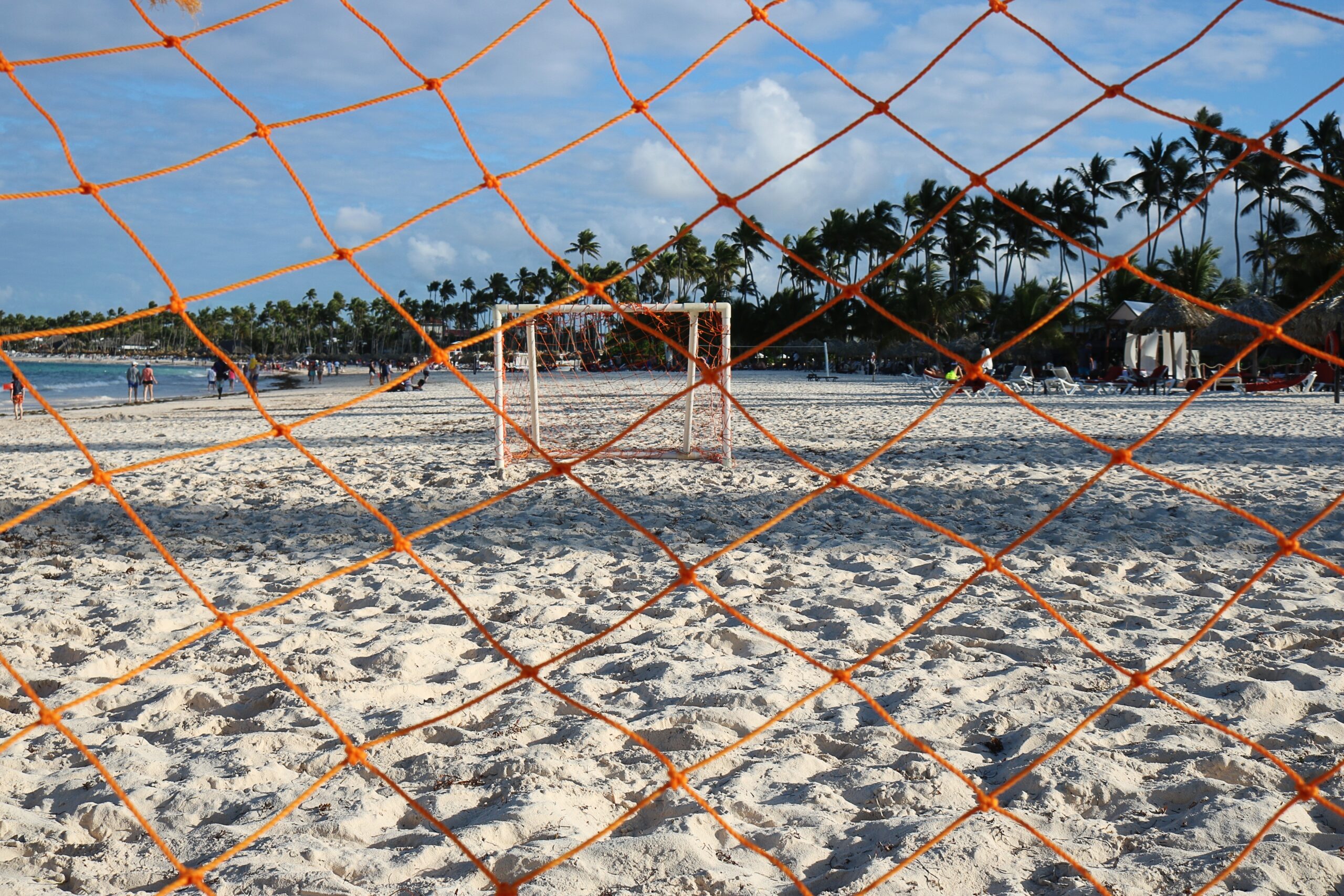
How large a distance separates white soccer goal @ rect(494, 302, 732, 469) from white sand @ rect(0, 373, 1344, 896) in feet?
3.27

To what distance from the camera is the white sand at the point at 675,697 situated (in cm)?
176

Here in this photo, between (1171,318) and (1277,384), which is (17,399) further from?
(1277,384)

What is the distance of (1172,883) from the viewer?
5.37 ft

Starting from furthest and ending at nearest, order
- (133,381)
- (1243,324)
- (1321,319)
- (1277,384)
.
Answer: (133,381) → (1243,324) → (1321,319) → (1277,384)

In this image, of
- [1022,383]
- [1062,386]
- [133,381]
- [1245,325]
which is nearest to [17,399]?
[133,381]

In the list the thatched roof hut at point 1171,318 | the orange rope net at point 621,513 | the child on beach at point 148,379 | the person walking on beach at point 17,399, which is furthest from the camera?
the child on beach at point 148,379

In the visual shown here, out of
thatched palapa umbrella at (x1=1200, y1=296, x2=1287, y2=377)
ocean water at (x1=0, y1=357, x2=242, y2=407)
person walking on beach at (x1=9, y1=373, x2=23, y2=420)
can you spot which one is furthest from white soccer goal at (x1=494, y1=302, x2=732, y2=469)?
thatched palapa umbrella at (x1=1200, y1=296, x2=1287, y2=377)

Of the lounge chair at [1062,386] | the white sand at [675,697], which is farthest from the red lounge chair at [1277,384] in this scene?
the white sand at [675,697]

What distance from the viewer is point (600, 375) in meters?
15.9

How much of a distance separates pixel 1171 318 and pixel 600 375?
1180 cm

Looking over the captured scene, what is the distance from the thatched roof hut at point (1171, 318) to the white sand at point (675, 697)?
571 inches

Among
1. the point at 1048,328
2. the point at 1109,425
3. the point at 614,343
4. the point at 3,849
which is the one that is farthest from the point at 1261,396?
the point at 3,849

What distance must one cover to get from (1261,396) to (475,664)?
16674 mm

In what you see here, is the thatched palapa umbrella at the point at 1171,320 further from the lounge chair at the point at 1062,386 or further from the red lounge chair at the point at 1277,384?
the lounge chair at the point at 1062,386
